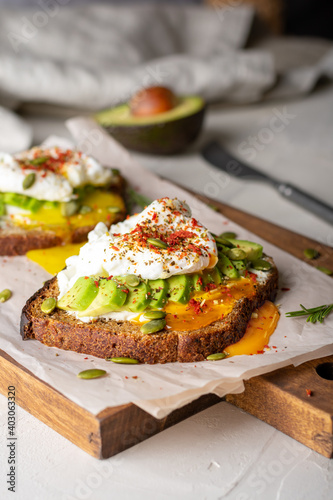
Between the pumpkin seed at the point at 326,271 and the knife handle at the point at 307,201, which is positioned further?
the knife handle at the point at 307,201

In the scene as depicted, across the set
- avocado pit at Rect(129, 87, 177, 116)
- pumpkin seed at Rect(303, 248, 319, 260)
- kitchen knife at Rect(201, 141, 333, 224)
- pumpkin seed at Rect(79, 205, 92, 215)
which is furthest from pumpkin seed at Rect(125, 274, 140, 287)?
avocado pit at Rect(129, 87, 177, 116)

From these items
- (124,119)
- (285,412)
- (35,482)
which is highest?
(124,119)

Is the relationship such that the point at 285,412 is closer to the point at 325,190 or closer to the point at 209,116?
the point at 325,190

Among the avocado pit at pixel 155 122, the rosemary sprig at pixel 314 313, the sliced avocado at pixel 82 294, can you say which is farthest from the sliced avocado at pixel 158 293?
the avocado pit at pixel 155 122

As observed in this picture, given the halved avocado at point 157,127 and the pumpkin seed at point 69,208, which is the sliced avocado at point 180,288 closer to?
the pumpkin seed at point 69,208

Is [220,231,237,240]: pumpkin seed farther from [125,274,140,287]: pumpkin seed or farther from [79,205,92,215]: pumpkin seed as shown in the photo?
[125,274,140,287]: pumpkin seed

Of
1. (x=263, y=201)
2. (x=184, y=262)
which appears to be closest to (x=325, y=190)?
(x=263, y=201)
